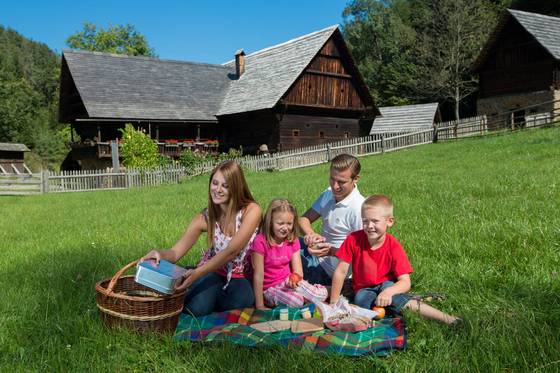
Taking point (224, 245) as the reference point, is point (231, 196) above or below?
above

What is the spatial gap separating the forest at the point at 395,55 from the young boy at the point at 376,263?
35.1m

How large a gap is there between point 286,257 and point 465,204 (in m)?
3.91

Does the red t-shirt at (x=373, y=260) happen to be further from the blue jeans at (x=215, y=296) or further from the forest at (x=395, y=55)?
the forest at (x=395, y=55)

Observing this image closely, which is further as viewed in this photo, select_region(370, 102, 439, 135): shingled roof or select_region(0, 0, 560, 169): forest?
select_region(0, 0, 560, 169): forest

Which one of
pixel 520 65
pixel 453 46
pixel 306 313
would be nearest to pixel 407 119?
pixel 520 65

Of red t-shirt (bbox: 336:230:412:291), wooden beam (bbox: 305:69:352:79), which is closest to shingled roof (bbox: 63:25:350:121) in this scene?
wooden beam (bbox: 305:69:352:79)

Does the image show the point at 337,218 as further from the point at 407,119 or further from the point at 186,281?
the point at 407,119

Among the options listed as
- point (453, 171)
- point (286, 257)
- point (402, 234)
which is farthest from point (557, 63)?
point (286, 257)

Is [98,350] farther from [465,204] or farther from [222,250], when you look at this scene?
[465,204]

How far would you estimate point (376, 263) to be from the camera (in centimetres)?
359

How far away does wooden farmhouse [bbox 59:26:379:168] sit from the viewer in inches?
997

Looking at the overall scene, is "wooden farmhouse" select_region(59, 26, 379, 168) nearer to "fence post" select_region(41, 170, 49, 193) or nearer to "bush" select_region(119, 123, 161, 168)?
"bush" select_region(119, 123, 161, 168)

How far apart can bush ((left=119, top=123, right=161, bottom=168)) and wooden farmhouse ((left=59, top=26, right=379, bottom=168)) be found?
1.63m

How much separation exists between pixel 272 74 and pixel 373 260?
24.9 metres
